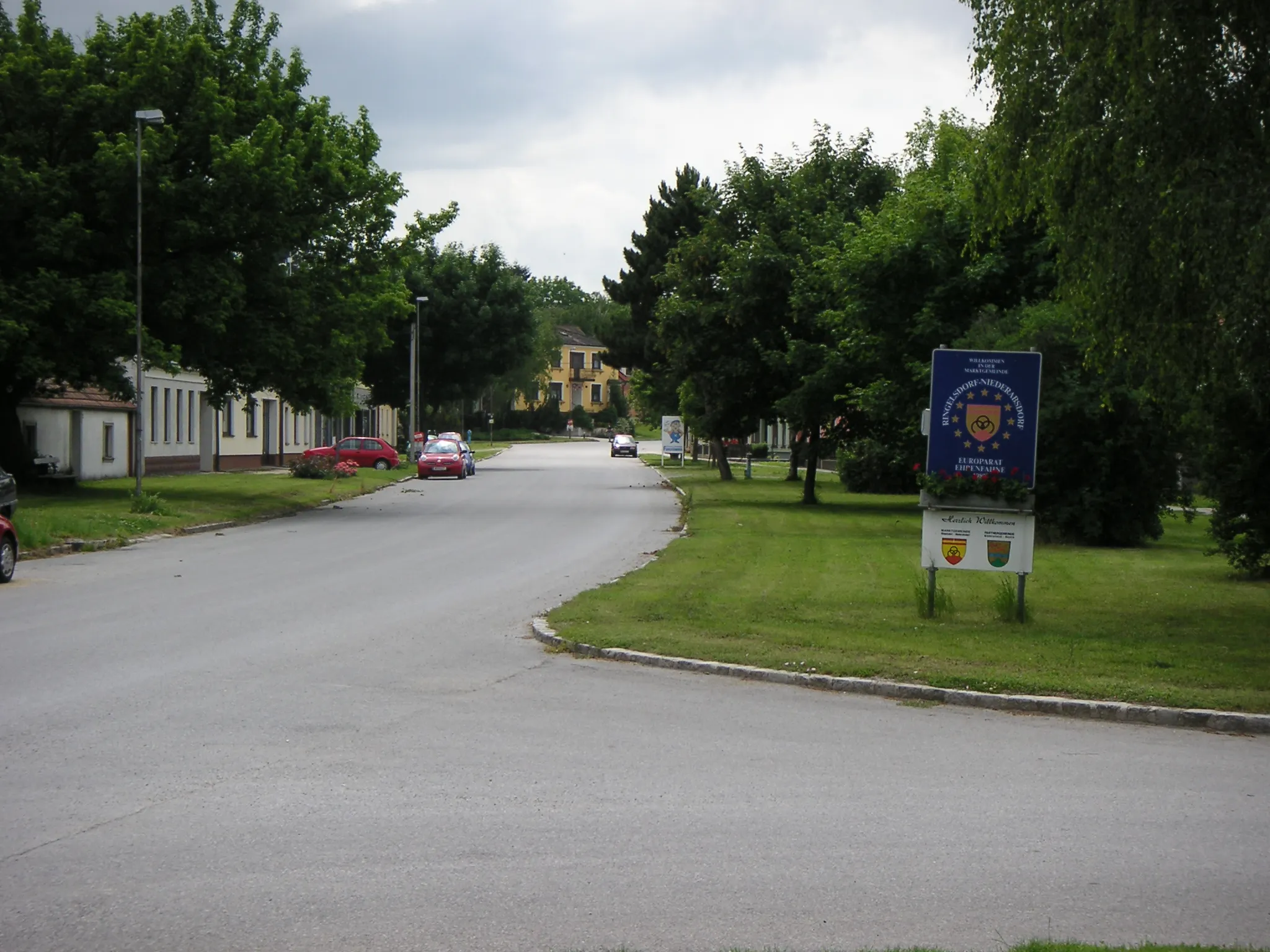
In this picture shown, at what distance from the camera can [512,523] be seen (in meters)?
33.0

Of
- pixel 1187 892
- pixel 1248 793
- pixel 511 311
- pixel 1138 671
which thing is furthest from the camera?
pixel 511 311

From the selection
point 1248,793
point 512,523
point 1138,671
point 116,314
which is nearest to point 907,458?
point 512,523

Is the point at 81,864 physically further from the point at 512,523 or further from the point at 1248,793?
the point at 512,523

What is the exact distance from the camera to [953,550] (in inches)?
616

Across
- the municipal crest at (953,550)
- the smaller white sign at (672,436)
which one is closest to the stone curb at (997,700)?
the municipal crest at (953,550)

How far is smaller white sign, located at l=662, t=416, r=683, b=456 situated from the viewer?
7881cm

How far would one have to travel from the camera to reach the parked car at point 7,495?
76.8ft

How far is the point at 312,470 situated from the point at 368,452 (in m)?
13.1

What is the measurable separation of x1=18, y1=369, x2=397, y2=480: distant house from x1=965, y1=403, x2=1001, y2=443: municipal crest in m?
24.2

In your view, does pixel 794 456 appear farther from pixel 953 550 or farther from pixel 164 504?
pixel 953 550

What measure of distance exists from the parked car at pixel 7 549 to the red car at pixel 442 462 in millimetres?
39274

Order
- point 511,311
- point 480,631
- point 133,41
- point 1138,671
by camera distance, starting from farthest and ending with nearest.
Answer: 1. point 511,311
2. point 133,41
3. point 480,631
4. point 1138,671

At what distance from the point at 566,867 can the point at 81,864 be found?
2162 millimetres

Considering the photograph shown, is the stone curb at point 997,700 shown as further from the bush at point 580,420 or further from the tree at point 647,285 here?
the bush at point 580,420
